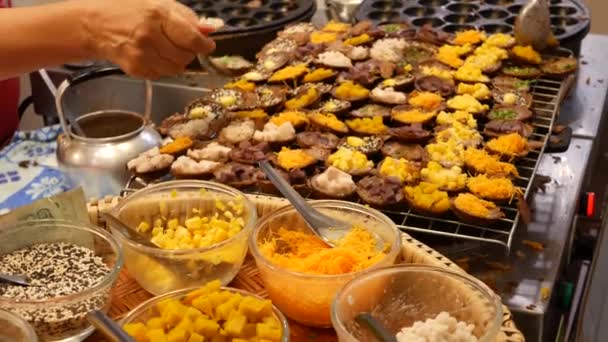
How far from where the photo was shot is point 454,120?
2.06 m

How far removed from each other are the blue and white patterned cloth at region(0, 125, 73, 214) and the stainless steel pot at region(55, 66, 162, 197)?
0.09 m

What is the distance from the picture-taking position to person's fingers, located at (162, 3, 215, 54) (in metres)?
1.68

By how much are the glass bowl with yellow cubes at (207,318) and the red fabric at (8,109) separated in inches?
75.7

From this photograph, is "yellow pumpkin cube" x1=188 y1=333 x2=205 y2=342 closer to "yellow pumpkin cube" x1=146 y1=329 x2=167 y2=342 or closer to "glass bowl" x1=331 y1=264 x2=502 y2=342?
"yellow pumpkin cube" x1=146 y1=329 x2=167 y2=342

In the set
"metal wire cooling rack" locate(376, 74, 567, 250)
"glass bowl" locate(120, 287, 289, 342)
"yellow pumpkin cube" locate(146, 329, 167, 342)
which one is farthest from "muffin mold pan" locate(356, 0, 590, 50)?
"yellow pumpkin cube" locate(146, 329, 167, 342)

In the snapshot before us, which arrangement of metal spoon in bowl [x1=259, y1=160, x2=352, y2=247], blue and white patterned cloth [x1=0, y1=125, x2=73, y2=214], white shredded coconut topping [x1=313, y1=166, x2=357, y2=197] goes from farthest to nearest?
blue and white patterned cloth [x1=0, y1=125, x2=73, y2=214], white shredded coconut topping [x1=313, y1=166, x2=357, y2=197], metal spoon in bowl [x1=259, y1=160, x2=352, y2=247]

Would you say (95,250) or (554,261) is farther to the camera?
(554,261)

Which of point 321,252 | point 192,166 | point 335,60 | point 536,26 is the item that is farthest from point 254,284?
point 536,26

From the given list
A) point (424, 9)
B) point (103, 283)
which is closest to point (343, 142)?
point (103, 283)

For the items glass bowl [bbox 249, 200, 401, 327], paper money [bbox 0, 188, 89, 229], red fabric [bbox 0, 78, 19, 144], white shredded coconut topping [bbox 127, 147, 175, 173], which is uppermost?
paper money [bbox 0, 188, 89, 229]

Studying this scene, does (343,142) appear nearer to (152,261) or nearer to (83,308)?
(152,261)

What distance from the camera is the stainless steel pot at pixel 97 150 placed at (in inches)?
83.7

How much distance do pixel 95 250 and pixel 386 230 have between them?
19.9 inches

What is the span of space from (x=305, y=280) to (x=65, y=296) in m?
0.37
